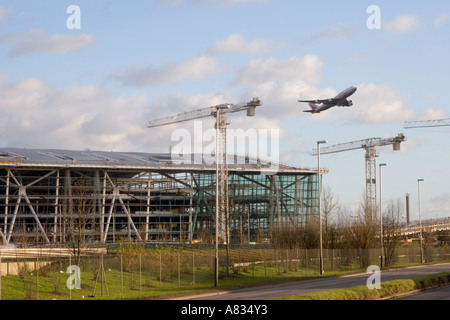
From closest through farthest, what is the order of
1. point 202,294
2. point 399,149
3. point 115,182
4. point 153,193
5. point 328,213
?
point 202,294
point 328,213
point 115,182
point 153,193
point 399,149

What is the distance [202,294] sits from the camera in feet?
142

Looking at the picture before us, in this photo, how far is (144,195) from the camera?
5344 inches

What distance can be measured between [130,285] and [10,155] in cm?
7616

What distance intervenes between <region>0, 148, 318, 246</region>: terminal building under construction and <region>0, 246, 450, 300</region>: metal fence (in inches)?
1464

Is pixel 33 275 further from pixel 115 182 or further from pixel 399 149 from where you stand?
pixel 399 149

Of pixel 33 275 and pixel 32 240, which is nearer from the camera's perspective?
pixel 33 275

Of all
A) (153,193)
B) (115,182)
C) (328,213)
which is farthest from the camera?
(153,193)

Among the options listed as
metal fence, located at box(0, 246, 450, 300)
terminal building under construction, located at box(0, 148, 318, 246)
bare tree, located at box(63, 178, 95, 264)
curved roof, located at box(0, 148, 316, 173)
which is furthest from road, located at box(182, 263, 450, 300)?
curved roof, located at box(0, 148, 316, 173)

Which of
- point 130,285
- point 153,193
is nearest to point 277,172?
point 153,193

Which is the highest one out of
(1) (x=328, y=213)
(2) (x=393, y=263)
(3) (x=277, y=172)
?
(3) (x=277, y=172)

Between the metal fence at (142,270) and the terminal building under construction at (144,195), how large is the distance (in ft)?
122

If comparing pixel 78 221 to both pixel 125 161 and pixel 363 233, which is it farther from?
pixel 125 161

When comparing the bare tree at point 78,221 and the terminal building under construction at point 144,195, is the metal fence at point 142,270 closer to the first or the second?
the bare tree at point 78,221

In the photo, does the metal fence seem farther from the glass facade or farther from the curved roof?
the curved roof
